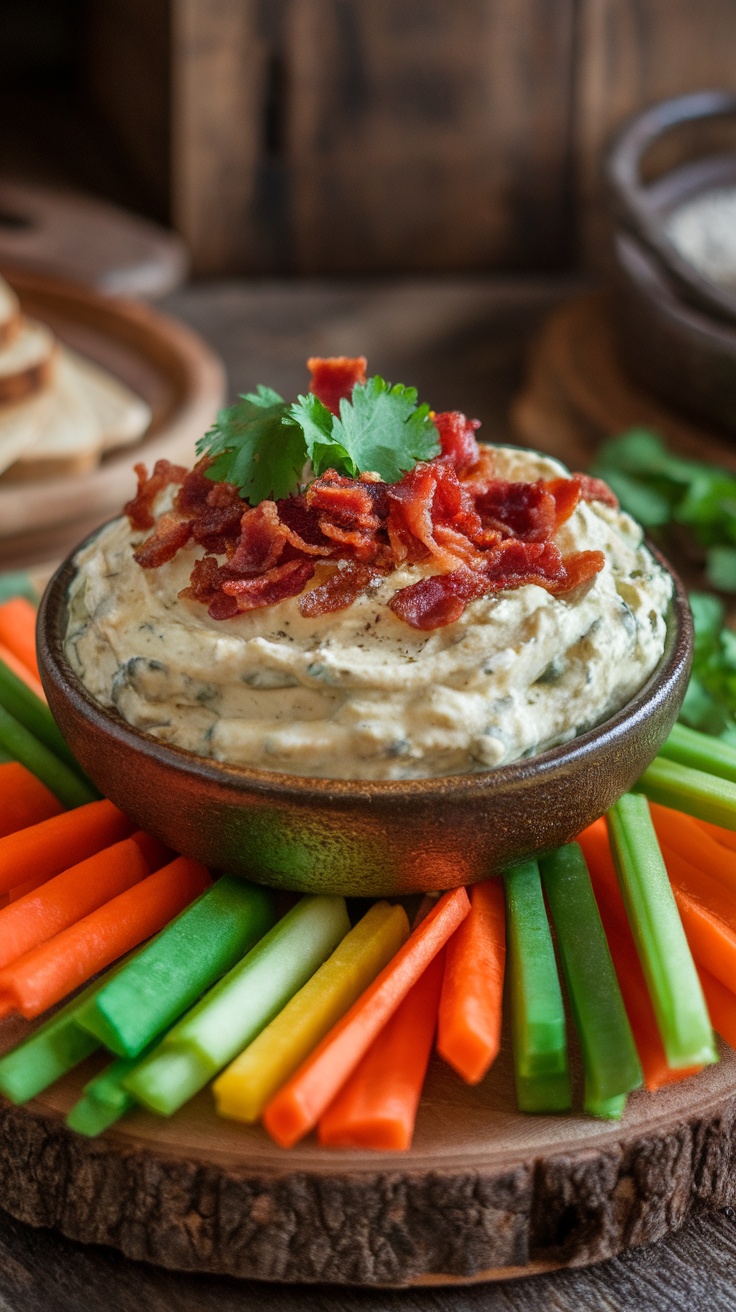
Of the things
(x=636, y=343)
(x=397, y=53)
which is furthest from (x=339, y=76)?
(x=636, y=343)

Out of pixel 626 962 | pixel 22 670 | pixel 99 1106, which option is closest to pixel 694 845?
pixel 626 962

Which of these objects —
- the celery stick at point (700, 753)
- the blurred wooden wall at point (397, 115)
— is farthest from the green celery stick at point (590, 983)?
the blurred wooden wall at point (397, 115)

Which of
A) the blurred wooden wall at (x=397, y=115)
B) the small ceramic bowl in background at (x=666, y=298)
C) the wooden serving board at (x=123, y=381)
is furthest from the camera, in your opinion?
the blurred wooden wall at (x=397, y=115)

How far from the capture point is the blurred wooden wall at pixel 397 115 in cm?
609

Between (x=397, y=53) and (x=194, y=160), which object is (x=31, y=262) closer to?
(x=194, y=160)

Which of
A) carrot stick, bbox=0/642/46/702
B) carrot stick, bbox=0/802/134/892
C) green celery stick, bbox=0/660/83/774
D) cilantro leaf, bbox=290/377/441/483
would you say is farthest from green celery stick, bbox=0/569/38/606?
cilantro leaf, bbox=290/377/441/483

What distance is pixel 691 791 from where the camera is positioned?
2615 millimetres

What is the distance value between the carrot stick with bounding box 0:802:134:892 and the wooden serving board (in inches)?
65.1

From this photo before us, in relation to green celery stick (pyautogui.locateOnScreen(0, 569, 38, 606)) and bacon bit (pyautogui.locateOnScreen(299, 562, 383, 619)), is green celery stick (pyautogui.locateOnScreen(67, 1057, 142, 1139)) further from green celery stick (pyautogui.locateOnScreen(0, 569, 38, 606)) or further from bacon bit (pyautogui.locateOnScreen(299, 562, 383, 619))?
green celery stick (pyautogui.locateOnScreen(0, 569, 38, 606))

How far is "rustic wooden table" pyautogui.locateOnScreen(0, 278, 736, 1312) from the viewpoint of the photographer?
2.13 meters

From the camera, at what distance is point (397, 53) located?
20.3ft

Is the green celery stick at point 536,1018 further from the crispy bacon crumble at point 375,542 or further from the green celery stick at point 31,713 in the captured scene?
the green celery stick at point 31,713

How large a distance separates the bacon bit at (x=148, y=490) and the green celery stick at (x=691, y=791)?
104 cm

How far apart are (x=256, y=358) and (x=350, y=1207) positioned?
4339 millimetres
